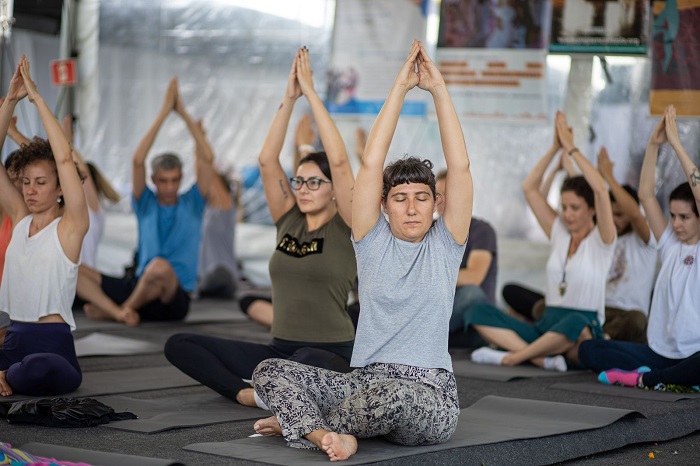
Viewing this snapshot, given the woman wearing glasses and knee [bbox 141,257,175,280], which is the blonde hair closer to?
knee [bbox 141,257,175,280]

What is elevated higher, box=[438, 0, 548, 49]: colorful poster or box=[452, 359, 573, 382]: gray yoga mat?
box=[438, 0, 548, 49]: colorful poster

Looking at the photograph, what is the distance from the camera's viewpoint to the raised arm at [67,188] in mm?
3467

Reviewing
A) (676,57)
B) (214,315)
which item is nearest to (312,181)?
(214,315)

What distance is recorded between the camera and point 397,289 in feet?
9.04

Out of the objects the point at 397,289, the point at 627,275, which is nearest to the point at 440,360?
the point at 397,289

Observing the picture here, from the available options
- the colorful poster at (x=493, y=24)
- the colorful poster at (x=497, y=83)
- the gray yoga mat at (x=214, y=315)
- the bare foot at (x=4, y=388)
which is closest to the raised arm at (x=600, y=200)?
the colorful poster at (x=497, y=83)

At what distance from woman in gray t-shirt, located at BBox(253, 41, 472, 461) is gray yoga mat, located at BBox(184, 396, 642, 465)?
56 mm

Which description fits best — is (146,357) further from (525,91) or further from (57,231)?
(525,91)

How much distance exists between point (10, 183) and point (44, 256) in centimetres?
39

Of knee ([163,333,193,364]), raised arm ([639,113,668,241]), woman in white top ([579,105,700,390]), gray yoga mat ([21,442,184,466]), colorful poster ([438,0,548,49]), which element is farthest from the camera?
colorful poster ([438,0,548,49])

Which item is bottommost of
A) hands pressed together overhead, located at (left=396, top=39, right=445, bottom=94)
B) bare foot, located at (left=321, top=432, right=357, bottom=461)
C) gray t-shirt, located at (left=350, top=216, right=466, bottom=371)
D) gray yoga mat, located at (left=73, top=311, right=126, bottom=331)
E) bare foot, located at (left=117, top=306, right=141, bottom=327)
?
gray yoga mat, located at (left=73, top=311, right=126, bottom=331)

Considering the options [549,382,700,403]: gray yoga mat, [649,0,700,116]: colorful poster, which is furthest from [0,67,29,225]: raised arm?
[649,0,700,116]: colorful poster

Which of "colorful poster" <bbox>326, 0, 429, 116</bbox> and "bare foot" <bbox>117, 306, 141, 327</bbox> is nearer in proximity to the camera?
"bare foot" <bbox>117, 306, 141, 327</bbox>

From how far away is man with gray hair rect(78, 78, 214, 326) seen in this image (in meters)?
5.72
